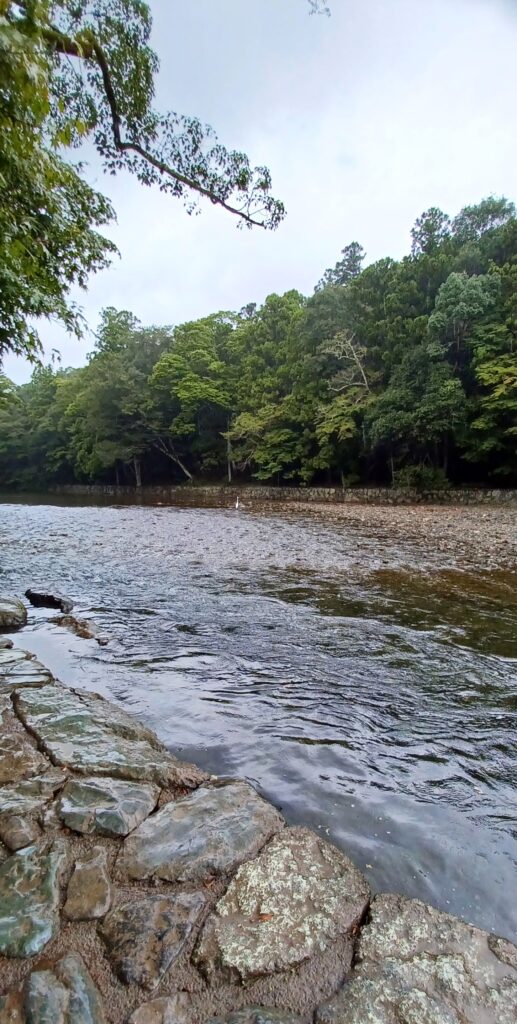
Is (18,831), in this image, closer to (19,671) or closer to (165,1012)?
(165,1012)

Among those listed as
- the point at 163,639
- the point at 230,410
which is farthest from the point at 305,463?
the point at 163,639

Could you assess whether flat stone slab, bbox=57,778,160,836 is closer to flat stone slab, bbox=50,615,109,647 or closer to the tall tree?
flat stone slab, bbox=50,615,109,647

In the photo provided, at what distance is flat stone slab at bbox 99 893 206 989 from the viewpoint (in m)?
1.52

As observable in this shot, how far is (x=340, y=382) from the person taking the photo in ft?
102

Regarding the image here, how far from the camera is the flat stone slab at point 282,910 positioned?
1579mm

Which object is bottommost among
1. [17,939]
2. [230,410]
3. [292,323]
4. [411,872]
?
[411,872]

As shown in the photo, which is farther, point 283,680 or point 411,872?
point 283,680

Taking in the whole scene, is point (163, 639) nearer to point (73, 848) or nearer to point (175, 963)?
point (73, 848)

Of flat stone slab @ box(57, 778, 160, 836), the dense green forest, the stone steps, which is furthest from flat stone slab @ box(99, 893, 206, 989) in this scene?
the dense green forest

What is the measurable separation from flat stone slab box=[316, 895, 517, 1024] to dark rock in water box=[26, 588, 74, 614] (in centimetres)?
557

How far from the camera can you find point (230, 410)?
142 feet

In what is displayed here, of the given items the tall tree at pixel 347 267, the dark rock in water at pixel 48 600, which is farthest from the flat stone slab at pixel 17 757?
the tall tree at pixel 347 267

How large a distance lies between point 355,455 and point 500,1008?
3222cm

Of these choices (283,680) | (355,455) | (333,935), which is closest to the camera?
(333,935)
